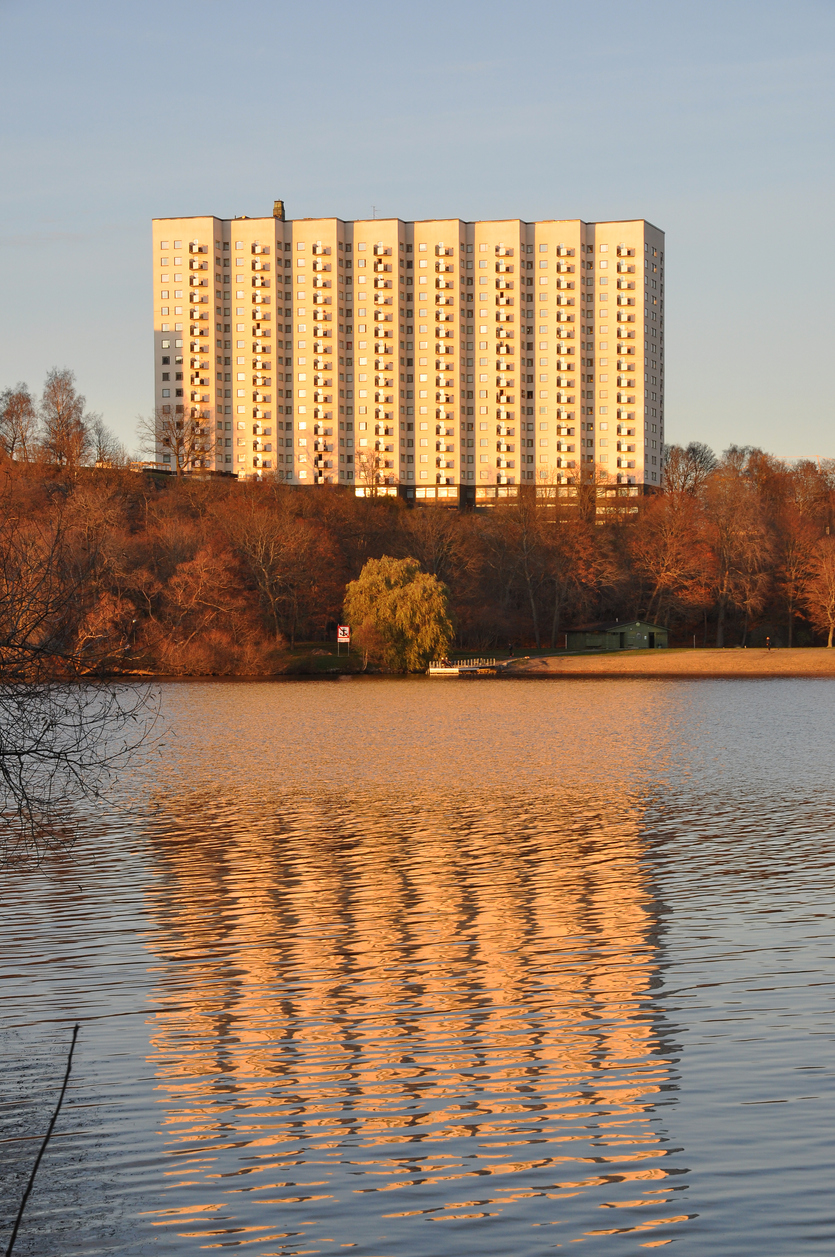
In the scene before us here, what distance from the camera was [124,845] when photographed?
24.0m

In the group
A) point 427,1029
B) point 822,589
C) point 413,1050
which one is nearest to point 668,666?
point 822,589

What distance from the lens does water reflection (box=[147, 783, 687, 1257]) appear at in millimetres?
8633

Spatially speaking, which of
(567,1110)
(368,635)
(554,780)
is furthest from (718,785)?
(368,635)

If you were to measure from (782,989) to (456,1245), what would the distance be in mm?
6864

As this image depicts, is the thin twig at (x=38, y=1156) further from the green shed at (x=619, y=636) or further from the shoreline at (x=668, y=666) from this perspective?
the green shed at (x=619, y=636)

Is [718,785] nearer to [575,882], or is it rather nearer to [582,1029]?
[575,882]

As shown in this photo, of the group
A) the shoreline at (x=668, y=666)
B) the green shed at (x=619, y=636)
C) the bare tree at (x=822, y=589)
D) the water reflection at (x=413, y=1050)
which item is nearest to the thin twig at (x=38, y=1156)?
the water reflection at (x=413, y=1050)

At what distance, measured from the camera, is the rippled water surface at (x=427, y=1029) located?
8.63 meters

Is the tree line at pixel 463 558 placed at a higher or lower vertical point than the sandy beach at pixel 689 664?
higher

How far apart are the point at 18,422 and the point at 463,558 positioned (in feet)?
164

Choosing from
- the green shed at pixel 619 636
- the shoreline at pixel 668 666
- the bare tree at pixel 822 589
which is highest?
the bare tree at pixel 822 589

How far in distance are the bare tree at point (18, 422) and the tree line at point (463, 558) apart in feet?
27.5

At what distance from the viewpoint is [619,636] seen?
399ft

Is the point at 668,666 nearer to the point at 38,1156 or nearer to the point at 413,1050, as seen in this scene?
the point at 413,1050
